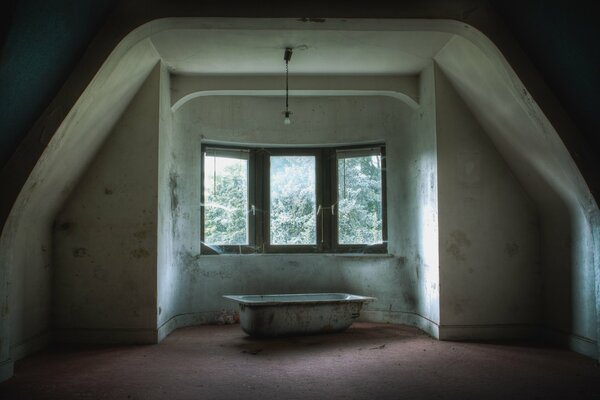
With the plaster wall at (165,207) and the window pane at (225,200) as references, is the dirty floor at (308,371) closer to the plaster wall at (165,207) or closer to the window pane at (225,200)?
the plaster wall at (165,207)

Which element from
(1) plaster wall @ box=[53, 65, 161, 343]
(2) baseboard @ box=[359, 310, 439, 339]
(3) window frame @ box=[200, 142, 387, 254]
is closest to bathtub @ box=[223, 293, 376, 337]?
(2) baseboard @ box=[359, 310, 439, 339]

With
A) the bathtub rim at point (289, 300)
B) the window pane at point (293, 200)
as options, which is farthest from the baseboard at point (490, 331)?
the window pane at point (293, 200)

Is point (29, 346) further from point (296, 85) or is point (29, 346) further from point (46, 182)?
point (296, 85)

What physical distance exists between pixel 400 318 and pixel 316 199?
1.68 m

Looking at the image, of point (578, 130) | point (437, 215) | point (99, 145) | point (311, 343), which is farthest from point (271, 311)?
point (578, 130)

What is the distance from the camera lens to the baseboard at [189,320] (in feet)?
17.6

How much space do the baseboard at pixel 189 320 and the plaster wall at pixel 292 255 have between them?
1 centimetres

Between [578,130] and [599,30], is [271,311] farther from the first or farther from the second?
[599,30]

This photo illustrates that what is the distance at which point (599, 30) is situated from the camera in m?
2.92

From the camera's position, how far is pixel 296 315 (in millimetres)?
5059

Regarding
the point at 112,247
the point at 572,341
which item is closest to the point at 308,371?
the point at 112,247

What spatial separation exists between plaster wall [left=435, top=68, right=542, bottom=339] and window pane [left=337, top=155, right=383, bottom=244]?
56.7 inches

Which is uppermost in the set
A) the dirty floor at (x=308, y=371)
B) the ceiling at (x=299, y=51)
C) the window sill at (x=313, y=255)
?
the ceiling at (x=299, y=51)

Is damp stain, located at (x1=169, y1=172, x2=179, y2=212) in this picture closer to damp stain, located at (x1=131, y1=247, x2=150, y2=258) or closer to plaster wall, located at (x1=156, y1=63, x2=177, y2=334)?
plaster wall, located at (x1=156, y1=63, x2=177, y2=334)
